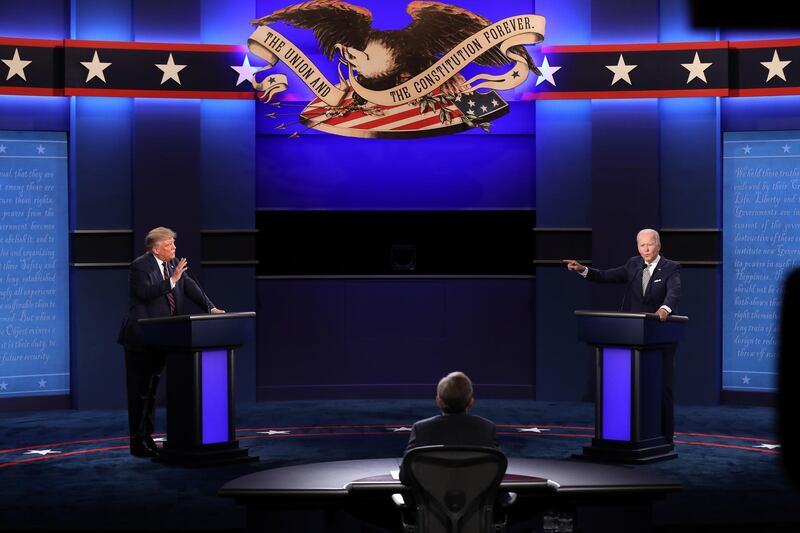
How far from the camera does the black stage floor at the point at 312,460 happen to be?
562cm

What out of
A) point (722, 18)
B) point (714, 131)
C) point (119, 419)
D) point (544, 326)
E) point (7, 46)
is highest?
point (7, 46)

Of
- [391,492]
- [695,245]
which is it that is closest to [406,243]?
[695,245]

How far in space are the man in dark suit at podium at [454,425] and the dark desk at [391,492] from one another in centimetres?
38

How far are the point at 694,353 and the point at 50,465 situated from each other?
19.6 feet

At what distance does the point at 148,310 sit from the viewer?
7289 millimetres

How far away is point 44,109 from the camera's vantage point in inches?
390

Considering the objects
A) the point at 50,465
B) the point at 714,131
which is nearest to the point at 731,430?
the point at 714,131

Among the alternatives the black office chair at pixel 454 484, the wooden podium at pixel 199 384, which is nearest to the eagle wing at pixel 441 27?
the wooden podium at pixel 199 384

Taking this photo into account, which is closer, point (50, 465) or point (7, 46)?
point (50, 465)

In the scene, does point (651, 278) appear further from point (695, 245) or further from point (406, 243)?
point (406, 243)

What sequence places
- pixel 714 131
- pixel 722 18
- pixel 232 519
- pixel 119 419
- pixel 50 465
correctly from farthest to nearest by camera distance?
pixel 714 131 < pixel 119 419 < pixel 50 465 < pixel 232 519 < pixel 722 18

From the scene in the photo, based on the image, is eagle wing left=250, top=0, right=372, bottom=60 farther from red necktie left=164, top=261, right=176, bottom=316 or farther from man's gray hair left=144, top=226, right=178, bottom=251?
red necktie left=164, top=261, right=176, bottom=316

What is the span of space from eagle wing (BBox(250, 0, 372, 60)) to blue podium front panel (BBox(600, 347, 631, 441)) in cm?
442

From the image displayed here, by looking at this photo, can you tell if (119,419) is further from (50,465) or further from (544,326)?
(544,326)
